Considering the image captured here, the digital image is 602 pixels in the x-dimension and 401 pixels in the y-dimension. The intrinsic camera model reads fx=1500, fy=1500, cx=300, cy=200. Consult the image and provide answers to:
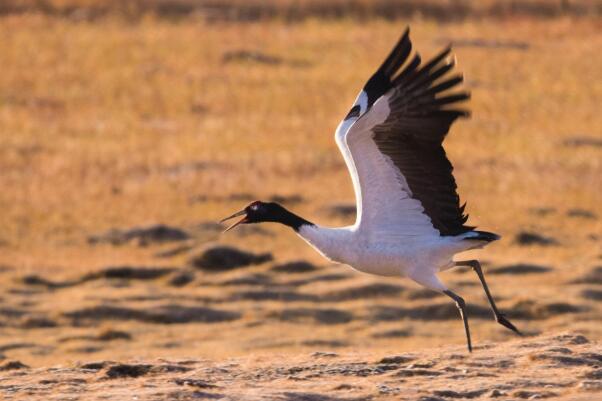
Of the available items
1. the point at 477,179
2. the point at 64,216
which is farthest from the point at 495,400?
the point at 477,179

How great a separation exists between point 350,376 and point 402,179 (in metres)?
1.07

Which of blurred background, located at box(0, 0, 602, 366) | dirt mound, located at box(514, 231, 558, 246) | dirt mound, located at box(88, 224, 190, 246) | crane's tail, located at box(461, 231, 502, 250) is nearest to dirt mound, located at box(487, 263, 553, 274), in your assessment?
blurred background, located at box(0, 0, 602, 366)

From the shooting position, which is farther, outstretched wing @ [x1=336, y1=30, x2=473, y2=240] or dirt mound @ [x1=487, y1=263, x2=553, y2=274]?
dirt mound @ [x1=487, y1=263, x2=553, y2=274]

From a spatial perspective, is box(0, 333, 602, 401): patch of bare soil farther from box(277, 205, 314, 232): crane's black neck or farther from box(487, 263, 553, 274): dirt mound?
box(487, 263, 553, 274): dirt mound

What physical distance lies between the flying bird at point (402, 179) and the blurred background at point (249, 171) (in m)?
3.10

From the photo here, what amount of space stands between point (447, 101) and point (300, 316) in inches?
199

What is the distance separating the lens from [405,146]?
771cm

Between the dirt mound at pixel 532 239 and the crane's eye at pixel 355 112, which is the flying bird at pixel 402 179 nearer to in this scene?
the crane's eye at pixel 355 112

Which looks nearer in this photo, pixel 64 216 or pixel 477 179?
pixel 64 216

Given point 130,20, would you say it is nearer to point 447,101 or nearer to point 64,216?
point 64,216

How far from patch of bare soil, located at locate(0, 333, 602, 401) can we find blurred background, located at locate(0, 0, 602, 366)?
275 centimetres

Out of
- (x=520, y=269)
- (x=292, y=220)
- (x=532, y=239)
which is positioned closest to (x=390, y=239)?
(x=292, y=220)

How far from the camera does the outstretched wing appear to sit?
756cm

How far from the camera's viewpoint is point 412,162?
25.6 feet
